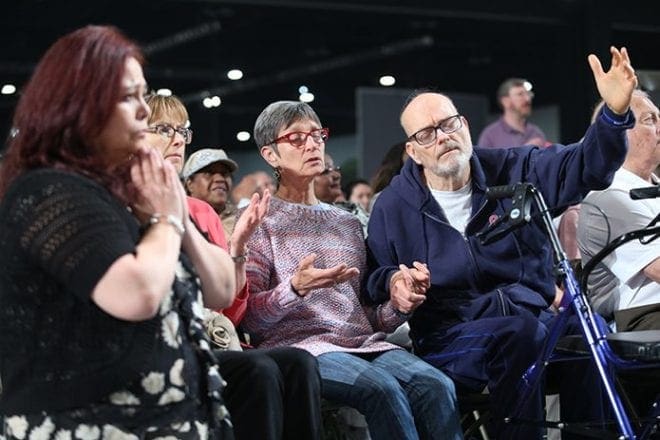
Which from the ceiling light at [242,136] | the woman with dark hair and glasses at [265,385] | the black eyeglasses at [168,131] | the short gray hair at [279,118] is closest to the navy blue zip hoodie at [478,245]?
the short gray hair at [279,118]

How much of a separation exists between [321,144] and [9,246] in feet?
5.96

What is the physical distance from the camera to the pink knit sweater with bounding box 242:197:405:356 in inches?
143

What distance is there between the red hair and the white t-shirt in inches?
71.7

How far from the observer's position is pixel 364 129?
8820 mm

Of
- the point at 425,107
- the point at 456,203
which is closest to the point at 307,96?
the point at 425,107

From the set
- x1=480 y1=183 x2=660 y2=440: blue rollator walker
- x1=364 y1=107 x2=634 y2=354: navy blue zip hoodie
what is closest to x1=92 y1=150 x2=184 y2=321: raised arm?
x1=480 y1=183 x2=660 y2=440: blue rollator walker

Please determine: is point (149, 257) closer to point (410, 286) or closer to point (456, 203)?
point (410, 286)

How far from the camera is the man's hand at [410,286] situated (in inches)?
137

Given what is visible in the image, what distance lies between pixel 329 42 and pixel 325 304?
6.84 metres

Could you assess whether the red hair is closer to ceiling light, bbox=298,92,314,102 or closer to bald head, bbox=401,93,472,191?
bald head, bbox=401,93,472,191

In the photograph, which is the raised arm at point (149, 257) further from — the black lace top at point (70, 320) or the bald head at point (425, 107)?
the bald head at point (425, 107)

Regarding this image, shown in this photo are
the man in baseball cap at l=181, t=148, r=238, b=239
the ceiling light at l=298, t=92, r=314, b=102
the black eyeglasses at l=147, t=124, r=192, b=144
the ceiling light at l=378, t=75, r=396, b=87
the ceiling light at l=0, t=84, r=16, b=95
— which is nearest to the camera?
the black eyeglasses at l=147, t=124, r=192, b=144

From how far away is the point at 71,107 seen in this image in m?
2.23

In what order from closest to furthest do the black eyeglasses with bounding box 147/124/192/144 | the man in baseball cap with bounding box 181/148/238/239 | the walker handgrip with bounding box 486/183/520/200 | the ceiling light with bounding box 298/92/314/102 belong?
the walker handgrip with bounding box 486/183/520/200, the black eyeglasses with bounding box 147/124/192/144, the man in baseball cap with bounding box 181/148/238/239, the ceiling light with bounding box 298/92/314/102
